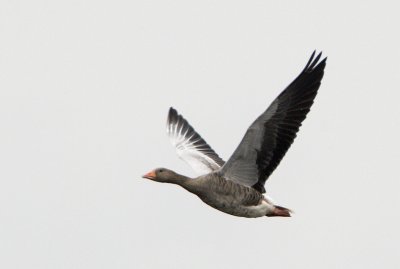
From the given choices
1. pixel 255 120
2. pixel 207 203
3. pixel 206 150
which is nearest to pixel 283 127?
pixel 255 120

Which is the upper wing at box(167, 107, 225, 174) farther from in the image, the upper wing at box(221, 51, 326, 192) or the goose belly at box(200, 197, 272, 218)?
the upper wing at box(221, 51, 326, 192)

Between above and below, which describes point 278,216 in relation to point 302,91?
below

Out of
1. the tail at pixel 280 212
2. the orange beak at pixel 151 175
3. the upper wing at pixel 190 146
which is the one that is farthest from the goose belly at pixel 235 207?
the upper wing at pixel 190 146

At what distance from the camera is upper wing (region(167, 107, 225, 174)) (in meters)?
22.3

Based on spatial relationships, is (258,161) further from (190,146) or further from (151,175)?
(190,146)

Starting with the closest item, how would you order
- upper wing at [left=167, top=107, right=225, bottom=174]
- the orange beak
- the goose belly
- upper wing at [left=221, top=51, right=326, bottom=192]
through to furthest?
upper wing at [left=221, top=51, right=326, bottom=192] → the goose belly → the orange beak → upper wing at [left=167, top=107, right=225, bottom=174]

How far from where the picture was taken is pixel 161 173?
2009cm

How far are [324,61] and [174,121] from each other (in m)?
Result: 6.04

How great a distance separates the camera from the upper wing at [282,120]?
62.5 feet

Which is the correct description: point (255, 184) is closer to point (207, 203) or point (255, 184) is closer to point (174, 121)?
point (207, 203)

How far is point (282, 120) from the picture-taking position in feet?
62.9

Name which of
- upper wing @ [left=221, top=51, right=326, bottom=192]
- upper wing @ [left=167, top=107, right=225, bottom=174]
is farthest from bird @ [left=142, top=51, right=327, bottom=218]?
upper wing @ [left=167, top=107, right=225, bottom=174]

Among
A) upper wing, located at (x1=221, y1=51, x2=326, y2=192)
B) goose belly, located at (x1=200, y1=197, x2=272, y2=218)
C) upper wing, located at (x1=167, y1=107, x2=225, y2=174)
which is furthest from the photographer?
upper wing, located at (x1=167, y1=107, x2=225, y2=174)

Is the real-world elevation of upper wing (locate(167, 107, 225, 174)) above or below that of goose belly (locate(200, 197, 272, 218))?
above
